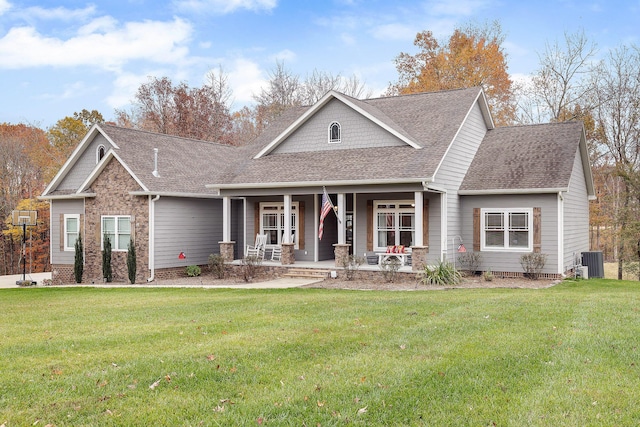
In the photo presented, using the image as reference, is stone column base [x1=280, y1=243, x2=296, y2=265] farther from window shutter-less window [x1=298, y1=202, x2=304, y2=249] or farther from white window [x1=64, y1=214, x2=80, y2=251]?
white window [x1=64, y1=214, x2=80, y2=251]

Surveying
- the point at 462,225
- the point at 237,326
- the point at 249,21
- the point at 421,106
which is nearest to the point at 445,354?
the point at 237,326

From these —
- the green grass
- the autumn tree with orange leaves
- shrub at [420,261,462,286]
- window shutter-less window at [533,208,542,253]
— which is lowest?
the green grass

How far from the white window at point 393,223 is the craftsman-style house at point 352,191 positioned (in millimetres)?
36

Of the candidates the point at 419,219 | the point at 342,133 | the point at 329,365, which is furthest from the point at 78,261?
the point at 329,365

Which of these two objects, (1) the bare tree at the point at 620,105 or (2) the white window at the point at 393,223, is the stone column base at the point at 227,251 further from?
(1) the bare tree at the point at 620,105

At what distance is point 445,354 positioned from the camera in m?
7.07

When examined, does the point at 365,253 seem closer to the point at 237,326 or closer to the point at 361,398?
the point at 237,326

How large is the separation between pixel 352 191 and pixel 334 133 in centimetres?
313

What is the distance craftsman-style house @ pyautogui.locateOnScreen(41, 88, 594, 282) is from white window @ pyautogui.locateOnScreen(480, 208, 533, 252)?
0.03m

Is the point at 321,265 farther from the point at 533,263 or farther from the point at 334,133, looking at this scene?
the point at 533,263

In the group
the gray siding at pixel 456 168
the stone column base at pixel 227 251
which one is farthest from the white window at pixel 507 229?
the stone column base at pixel 227 251

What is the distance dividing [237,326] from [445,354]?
348 centimetres

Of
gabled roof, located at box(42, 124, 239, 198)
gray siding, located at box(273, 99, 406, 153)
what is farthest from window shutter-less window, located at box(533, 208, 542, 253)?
gabled roof, located at box(42, 124, 239, 198)

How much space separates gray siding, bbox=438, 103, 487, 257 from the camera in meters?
18.1
